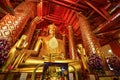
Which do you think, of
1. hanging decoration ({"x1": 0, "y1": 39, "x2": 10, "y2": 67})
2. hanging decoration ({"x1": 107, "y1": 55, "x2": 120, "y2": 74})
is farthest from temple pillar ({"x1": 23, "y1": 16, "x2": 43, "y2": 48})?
hanging decoration ({"x1": 107, "y1": 55, "x2": 120, "y2": 74})

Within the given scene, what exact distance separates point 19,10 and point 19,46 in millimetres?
1316

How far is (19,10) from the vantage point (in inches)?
134

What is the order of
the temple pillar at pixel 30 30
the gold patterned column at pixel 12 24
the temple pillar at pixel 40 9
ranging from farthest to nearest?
1. the temple pillar at pixel 40 9
2. the temple pillar at pixel 30 30
3. the gold patterned column at pixel 12 24

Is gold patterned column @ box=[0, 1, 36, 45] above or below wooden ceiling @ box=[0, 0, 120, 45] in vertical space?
below

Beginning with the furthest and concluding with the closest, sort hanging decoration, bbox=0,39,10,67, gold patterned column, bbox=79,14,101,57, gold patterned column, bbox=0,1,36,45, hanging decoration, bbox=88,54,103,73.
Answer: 1. gold patterned column, bbox=79,14,101,57
2. gold patterned column, bbox=0,1,36,45
3. hanging decoration, bbox=88,54,103,73
4. hanging decoration, bbox=0,39,10,67

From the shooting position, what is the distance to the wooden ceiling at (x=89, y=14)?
374cm

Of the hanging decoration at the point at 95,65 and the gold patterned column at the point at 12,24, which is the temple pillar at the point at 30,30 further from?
the hanging decoration at the point at 95,65

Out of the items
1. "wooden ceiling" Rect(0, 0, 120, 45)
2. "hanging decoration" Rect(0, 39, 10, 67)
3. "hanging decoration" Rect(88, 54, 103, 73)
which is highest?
"wooden ceiling" Rect(0, 0, 120, 45)

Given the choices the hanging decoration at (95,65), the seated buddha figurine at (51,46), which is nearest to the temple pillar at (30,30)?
the seated buddha figurine at (51,46)

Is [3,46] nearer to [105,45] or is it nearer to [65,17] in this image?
[65,17]

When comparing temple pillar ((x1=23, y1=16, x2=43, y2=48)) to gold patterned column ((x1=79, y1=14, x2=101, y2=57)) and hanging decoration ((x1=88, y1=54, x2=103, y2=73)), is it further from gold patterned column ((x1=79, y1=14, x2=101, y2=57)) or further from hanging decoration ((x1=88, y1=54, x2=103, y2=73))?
hanging decoration ((x1=88, y1=54, x2=103, y2=73))

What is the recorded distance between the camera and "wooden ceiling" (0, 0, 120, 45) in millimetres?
3736

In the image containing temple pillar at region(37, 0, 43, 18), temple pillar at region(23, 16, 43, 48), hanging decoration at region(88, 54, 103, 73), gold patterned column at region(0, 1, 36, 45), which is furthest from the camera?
temple pillar at region(37, 0, 43, 18)

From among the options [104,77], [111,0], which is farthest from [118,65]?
[111,0]
